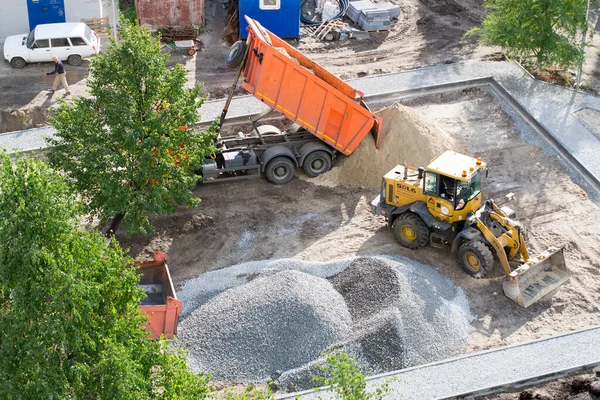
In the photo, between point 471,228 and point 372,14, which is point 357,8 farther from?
point 471,228

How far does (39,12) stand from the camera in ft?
87.0

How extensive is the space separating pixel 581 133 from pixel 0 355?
17121mm

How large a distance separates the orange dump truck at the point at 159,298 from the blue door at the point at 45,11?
13.7 m

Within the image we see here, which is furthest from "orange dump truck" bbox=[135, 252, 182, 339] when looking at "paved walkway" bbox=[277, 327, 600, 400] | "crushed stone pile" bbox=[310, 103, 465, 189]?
"crushed stone pile" bbox=[310, 103, 465, 189]

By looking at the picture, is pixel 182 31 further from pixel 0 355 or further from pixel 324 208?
pixel 0 355

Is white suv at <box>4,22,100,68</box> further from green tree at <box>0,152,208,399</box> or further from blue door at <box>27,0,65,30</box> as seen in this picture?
green tree at <box>0,152,208,399</box>

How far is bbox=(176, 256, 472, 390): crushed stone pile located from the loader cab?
1.71 m

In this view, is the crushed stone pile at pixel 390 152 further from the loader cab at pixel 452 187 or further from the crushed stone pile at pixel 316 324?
the crushed stone pile at pixel 316 324

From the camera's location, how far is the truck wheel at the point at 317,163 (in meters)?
20.0

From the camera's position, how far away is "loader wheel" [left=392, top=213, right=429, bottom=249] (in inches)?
680

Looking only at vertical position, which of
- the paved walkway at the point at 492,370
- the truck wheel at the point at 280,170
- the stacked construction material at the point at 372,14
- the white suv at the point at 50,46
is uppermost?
the stacked construction material at the point at 372,14

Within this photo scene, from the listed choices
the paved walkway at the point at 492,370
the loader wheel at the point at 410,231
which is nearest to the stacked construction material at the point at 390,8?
the loader wheel at the point at 410,231

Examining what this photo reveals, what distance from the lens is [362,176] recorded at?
20.0m

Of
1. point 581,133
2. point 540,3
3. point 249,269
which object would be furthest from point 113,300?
point 540,3
